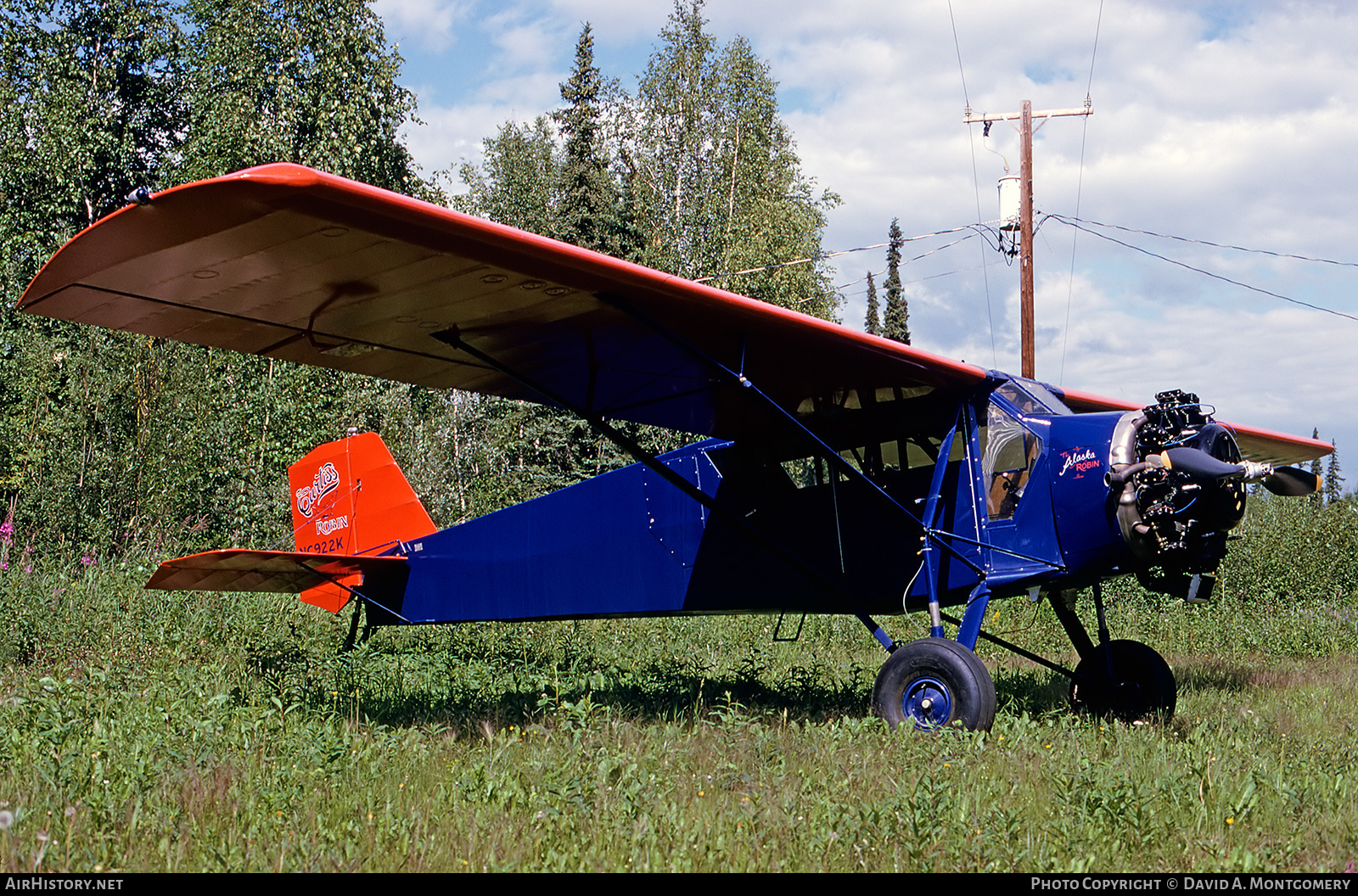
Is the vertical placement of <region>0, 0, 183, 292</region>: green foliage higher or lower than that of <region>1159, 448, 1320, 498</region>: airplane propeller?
higher

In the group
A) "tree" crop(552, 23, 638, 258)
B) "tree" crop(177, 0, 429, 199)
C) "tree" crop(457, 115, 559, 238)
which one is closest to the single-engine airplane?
"tree" crop(552, 23, 638, 258)

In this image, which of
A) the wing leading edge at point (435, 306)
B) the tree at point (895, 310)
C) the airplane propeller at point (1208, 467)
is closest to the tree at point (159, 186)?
the wing leading edge at point (435, 306)

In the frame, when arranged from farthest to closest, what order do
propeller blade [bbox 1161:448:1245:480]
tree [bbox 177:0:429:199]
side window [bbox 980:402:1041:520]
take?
1. tree [bbox 177:0:429:199]
2. side window [bbox 980:402:1041:520]
3. propeller blade [bbox 1161:448:1245:480]

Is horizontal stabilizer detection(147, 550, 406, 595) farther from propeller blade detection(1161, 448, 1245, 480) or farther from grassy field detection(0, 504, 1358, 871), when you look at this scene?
propeller blade detection(1161, 448, 1245, 480)

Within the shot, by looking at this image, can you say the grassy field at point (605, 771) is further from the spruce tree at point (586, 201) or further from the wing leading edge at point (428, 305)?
the spruce tree at point (586, 201)

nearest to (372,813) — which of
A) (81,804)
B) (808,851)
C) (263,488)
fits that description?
(81,804)

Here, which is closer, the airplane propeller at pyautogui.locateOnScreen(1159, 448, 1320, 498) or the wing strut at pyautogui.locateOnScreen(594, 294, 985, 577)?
the airplane propeller at pyautogui.locateOnScreen(1159, 448, 1320, 498)

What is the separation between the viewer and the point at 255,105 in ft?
78.7

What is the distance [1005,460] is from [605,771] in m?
3.35

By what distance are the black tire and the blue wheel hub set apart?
71.3 inches

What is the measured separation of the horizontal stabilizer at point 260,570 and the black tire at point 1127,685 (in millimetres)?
5783

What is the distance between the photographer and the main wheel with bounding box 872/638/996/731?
557 cm

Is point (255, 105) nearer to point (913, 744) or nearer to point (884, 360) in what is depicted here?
point (884, 360)

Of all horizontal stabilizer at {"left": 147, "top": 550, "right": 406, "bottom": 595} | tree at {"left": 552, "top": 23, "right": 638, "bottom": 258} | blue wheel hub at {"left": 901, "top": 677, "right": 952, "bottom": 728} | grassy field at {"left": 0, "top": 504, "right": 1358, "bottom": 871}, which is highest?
tree at {"left": 552, "top": 23, "right": 638, "bottom": 258}
